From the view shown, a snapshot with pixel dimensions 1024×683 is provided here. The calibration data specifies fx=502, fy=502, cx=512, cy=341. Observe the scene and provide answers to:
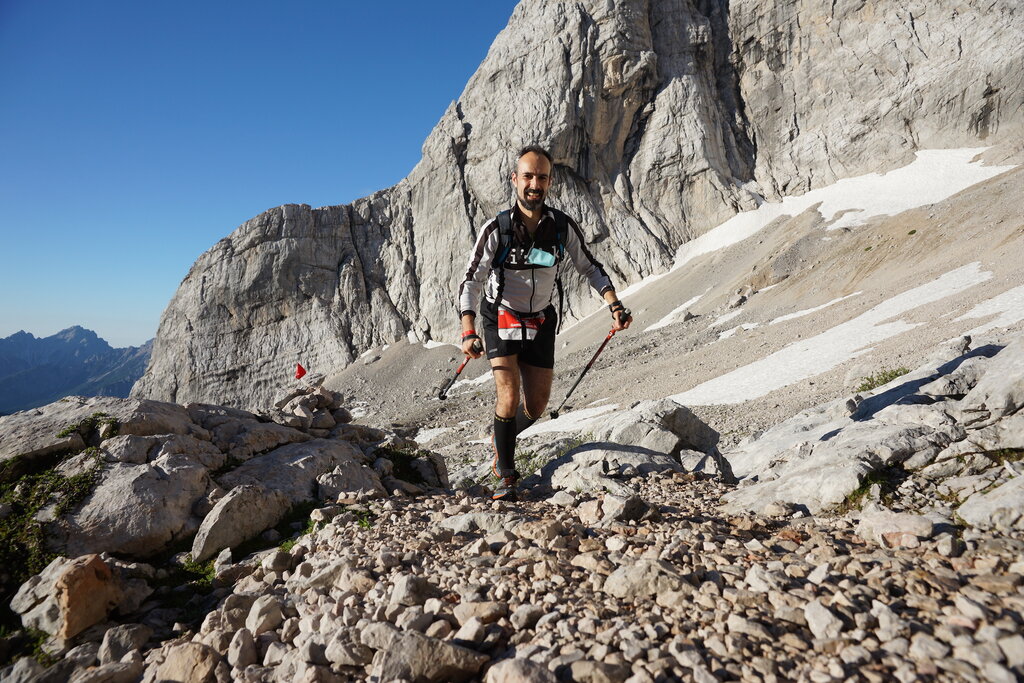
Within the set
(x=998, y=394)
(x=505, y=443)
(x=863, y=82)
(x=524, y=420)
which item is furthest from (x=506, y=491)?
(x=863, y=82)

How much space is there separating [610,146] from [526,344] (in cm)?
6554

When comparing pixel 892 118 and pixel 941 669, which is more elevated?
pixel 892 118

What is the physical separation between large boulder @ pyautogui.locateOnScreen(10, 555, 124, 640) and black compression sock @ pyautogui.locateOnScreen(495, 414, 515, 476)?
3672 mm

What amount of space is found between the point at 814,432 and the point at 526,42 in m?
71.6

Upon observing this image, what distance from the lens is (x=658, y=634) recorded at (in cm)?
254

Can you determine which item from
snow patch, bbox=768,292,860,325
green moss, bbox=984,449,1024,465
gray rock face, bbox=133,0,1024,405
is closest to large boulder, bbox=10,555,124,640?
green moss, bbox=984,449,1024,465

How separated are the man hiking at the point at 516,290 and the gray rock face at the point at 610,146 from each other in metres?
54.4

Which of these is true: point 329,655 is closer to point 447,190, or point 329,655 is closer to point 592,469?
point 592,469

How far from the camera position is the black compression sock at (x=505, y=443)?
6038 millimetres

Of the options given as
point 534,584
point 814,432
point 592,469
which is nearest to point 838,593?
point 534,584

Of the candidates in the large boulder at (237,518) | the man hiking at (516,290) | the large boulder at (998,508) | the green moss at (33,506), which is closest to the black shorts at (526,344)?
the man hiking at (516,290)

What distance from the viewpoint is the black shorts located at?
598cm

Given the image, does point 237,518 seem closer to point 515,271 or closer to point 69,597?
point 69,597

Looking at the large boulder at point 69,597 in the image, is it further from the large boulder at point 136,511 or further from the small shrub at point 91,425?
the small shrub at point 91,425
